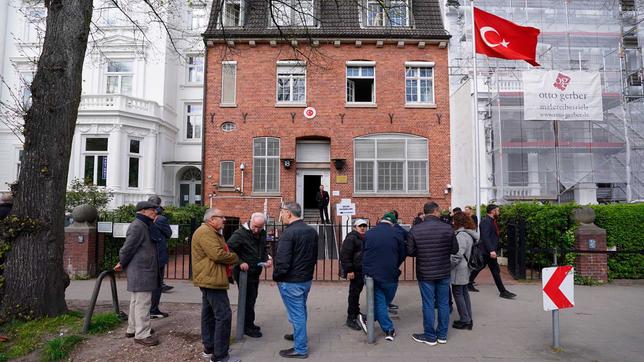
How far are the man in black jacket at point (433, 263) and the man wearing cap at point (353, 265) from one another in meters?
0.83

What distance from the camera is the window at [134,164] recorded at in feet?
65.9

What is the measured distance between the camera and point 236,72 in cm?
1688

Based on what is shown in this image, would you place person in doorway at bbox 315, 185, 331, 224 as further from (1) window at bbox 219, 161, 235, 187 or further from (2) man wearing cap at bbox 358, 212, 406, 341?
(2) man wearing cap at bbox 358, 212, 406, 341

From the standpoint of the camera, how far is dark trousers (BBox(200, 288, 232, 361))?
4.37m

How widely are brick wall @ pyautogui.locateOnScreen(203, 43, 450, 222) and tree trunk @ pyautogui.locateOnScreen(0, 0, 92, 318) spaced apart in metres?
10.9

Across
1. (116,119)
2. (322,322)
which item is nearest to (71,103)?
(322,322)

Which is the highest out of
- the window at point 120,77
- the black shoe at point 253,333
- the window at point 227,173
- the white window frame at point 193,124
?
the window at point 120,77

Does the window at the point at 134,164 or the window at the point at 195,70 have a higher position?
the window at the point at 195,70

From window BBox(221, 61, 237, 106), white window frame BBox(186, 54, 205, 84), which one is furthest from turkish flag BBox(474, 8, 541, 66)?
white window frame BBox(186, 54, 205, 84)

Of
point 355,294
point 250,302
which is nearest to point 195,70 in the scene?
point 250,302

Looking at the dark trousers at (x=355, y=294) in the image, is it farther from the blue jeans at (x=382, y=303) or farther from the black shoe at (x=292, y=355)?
the black shoe at (x=292, y=355)

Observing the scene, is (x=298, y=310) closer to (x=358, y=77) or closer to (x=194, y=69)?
(x=358, y=77)

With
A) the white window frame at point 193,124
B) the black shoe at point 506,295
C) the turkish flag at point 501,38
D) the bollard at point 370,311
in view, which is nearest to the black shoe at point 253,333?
the bollard at point 370,311

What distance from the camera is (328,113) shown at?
1675cm
